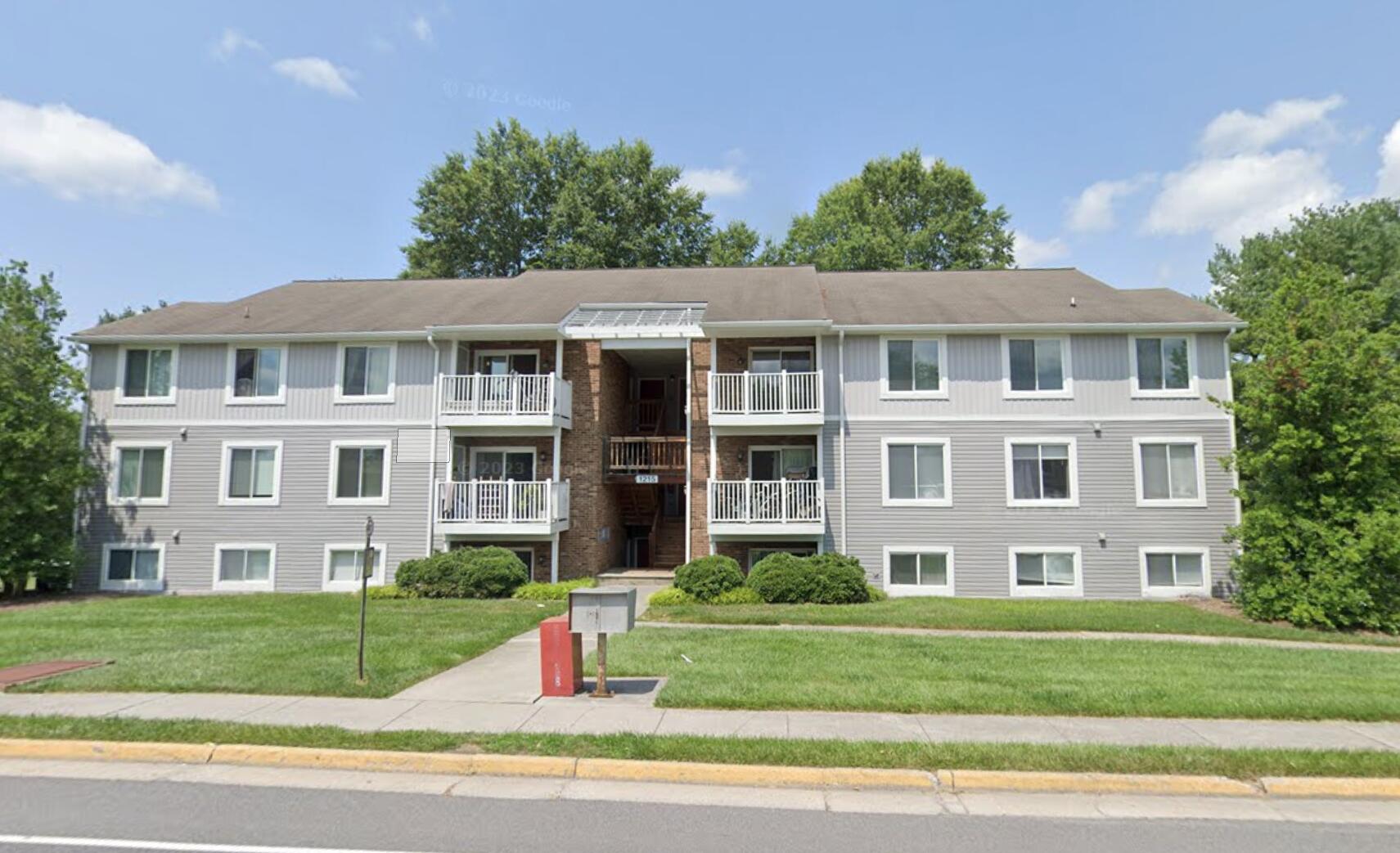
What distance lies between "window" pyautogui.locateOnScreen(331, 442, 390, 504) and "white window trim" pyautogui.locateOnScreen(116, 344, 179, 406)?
14.4ft

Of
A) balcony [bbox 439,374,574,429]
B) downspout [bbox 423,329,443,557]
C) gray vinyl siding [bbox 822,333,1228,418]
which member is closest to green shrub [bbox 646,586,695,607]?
balcony [bbox 439,374,574,429]

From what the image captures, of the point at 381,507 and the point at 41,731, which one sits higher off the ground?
the point at 381,507

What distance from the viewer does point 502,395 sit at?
60.7ft

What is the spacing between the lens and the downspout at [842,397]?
17969mm

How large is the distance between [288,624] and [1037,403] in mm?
16447

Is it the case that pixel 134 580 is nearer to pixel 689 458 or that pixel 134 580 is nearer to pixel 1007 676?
pixel 689 458

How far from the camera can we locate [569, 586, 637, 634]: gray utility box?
812cm

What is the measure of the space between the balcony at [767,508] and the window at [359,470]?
8.26 meters

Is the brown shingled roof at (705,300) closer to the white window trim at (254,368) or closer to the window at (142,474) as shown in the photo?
the white window trim at (254,368)

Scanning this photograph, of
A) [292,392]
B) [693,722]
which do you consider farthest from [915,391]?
[292,392]

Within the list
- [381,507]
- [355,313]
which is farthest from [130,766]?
[355,313]

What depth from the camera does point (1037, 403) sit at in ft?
59.5

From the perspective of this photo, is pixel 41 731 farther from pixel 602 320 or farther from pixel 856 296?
pixel 856 296

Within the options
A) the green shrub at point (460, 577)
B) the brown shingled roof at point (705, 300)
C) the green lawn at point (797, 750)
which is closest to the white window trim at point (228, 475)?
the brown shingled roof at point (705, 300)
